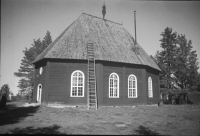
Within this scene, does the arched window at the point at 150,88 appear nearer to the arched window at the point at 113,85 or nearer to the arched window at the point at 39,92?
the arched window at the point at 113,85

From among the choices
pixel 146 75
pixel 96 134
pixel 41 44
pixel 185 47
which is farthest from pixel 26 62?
pixel 96 134

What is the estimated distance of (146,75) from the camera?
21781 millimetres

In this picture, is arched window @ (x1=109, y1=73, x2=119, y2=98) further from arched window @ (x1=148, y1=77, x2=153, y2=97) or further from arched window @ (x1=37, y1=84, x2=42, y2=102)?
arched window @ (x1=37, y1=84, x2=42, y2=102)

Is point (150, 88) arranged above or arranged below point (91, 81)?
below

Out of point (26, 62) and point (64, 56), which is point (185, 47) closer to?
point (64, 56)

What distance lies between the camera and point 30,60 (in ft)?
156

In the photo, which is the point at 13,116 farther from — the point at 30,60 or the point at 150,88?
the point at 30,60

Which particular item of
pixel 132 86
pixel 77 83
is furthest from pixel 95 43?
pixel 132 86

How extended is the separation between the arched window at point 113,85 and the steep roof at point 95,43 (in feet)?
6.96

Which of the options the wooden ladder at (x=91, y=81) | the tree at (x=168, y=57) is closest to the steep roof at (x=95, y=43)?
the wooden ladder at (x=91, y=81)

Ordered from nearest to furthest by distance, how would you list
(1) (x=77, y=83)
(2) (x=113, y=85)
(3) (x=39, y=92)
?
1. (1) (x=77, y=83)
2. (2) (x=113, y=85)
3. (3) (x=39, y=92)

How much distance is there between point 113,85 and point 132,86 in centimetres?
296

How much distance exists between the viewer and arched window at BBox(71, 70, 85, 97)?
1739cm

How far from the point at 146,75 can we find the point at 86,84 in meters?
9.20
